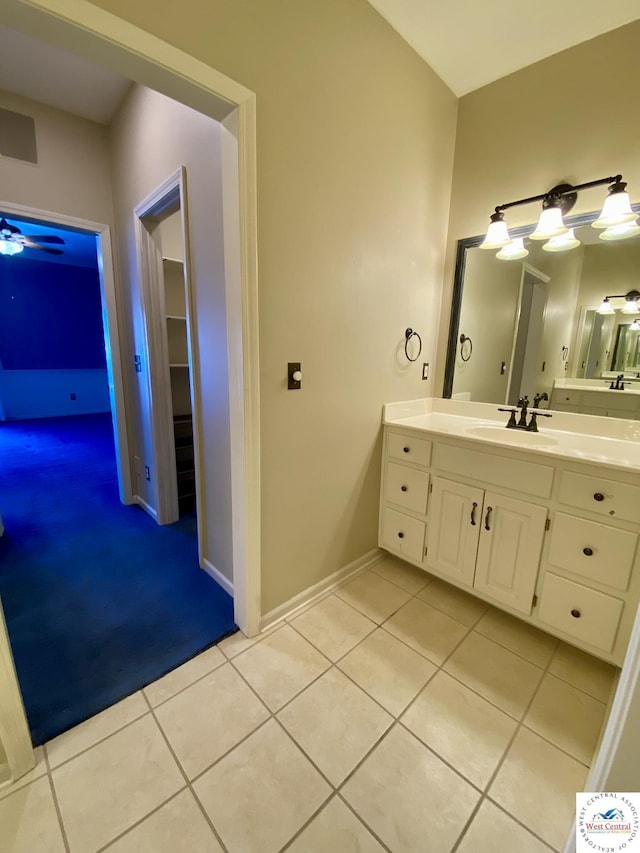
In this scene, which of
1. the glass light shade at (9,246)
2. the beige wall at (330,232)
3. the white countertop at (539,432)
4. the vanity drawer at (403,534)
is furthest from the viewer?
the glass light shade at (9,246)

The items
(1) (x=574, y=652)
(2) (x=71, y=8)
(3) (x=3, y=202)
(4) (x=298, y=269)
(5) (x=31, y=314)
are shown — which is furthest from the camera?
(5) (x=31, y=314)

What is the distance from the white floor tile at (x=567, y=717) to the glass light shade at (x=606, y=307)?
1.68 meters

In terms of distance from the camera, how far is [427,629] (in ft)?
5.50

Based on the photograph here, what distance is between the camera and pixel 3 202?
2.07 metres

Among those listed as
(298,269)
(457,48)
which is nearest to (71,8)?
(298,269)

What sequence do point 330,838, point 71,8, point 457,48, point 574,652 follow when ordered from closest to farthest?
point 71,8 < point 330,838 < point 574,652 < point 457,48

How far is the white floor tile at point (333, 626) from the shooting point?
1.57 meters

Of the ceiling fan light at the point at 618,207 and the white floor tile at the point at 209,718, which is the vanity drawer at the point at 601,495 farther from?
the white floor tile at the point at 209,718

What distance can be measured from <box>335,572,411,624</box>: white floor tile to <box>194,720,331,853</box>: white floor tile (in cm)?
72

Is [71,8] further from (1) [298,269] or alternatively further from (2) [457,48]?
(2) [457,48]

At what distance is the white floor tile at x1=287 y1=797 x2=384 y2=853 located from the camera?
0.92 meters

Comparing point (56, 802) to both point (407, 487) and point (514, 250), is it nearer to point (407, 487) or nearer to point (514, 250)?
point (407, 487)

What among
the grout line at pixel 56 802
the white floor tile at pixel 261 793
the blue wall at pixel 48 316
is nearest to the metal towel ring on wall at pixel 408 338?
the white floor tile at pixel 261 793

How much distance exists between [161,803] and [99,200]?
317cm
